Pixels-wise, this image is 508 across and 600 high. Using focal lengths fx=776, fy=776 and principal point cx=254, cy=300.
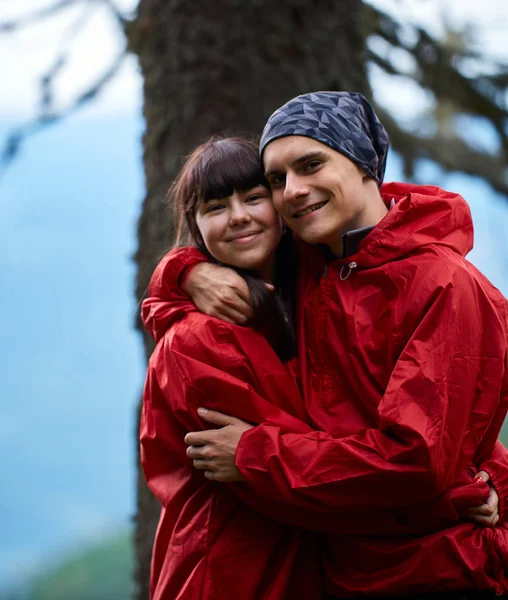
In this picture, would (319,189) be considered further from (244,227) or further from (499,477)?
(499,477)

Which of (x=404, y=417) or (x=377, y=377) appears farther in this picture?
(x=377, y=377)

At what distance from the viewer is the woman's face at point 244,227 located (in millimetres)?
2527

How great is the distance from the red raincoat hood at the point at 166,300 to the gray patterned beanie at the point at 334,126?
0.46m

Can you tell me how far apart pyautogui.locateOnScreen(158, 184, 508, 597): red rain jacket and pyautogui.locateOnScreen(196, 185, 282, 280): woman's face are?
286mm

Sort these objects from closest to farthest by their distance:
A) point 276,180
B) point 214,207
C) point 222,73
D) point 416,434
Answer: point 416,434 → point 276,180 → point 214,207 → point 222,73

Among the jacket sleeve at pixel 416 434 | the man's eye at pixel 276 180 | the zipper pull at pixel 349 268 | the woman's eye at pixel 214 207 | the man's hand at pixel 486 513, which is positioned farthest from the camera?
the woman's eye at pixel 214 207

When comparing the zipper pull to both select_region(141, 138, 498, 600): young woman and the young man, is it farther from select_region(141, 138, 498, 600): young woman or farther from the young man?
select_region(141, 138, 498, 600): young woman

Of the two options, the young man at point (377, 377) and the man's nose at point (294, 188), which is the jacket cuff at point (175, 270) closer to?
the young man at point (377, 377)

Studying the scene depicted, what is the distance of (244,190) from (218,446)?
0.83 meters

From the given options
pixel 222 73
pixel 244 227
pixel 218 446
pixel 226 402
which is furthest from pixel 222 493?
pixel 222 73

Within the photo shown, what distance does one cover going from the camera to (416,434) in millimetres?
2053

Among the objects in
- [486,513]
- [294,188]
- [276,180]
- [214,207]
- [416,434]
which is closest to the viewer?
[416,434]

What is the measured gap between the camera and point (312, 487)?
2143mm

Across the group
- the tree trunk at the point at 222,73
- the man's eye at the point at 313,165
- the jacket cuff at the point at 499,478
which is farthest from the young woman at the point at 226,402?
the tree trunk at the point at 222,73
